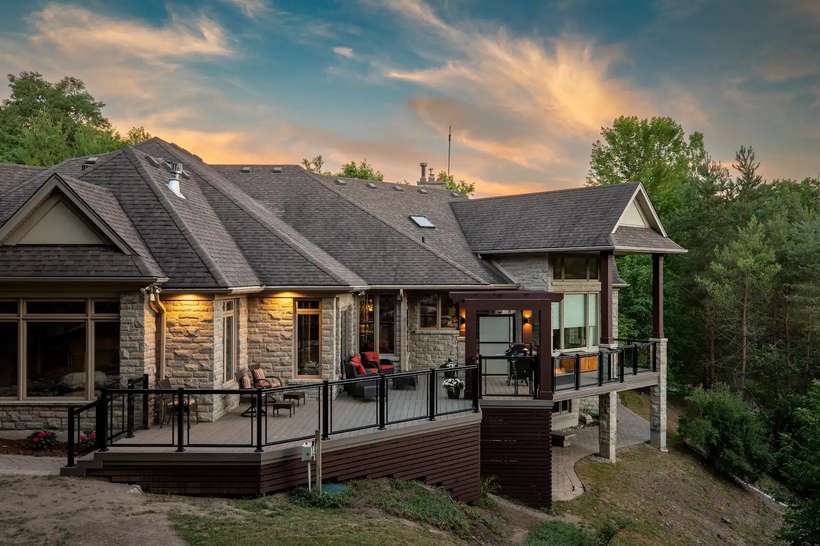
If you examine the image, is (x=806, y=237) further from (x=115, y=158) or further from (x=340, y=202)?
A: (x=115, y=158)

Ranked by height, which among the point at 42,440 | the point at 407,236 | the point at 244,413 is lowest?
the point at 42,440

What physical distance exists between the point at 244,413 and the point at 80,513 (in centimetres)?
442

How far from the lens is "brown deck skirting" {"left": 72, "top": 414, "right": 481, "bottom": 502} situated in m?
9.62

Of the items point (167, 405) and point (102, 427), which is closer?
point (102, 427)

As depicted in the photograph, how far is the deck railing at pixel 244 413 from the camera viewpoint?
31.7 ft

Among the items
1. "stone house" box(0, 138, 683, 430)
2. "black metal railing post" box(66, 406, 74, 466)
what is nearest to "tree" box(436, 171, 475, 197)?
"stone house" box(0, 138, 683, 430)

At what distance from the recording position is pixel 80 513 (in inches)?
314

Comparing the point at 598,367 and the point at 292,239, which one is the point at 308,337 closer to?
the point at 292,239

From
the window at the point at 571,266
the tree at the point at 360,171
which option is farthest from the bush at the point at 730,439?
the tree at the point at 360,171

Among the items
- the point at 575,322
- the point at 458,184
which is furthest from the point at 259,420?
the point at 458,184

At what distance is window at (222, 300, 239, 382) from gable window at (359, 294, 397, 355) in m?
5.61

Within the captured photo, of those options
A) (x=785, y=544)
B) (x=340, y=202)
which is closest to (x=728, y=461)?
(x=785, y=544)

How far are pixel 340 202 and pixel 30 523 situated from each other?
626 inches

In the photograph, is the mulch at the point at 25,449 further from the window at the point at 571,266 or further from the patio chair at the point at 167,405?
the window at the point at 571,266
